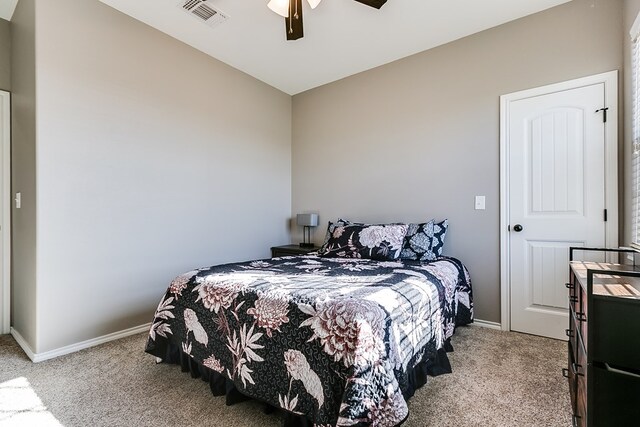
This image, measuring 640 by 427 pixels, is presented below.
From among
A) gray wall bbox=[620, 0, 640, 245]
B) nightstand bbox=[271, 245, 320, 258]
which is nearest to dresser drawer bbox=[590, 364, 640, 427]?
gray wall bbox=[620, 0, 640, 245]

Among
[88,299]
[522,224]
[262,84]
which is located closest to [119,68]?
Result: [262,84]

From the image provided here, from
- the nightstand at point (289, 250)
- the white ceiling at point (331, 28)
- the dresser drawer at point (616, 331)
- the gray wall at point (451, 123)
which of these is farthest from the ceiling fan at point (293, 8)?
the nightstand at point (289, 250)

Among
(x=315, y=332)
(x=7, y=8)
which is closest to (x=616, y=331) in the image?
(x=315, y=332)

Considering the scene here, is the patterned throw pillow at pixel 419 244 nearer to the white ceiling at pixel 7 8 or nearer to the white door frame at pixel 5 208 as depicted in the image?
the white door frame at pixel 5 208

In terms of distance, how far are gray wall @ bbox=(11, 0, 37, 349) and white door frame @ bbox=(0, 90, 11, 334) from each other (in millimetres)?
47

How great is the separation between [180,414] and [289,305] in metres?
0.84

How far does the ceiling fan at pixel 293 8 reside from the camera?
6.47 feet

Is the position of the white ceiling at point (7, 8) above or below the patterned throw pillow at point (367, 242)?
above

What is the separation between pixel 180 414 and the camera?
1.57 meters

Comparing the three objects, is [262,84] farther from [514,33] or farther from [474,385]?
[474,385]

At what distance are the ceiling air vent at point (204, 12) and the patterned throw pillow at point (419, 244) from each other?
8.26ft

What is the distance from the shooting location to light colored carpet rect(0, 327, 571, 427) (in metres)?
1.53

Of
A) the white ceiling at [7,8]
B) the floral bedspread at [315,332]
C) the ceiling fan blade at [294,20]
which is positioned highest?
the white ceiling at [7,8]

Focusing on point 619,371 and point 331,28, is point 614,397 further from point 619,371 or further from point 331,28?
point 331,28
